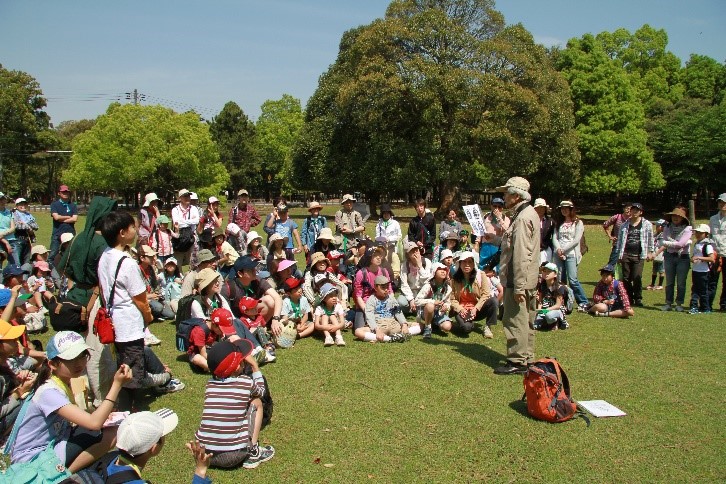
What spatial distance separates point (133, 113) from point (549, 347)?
4875cm

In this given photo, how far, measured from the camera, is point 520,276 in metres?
6.73

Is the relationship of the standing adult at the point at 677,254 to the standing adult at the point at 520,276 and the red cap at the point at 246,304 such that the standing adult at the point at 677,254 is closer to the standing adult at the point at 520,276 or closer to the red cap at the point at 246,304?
the standing adult at the point at 520,276

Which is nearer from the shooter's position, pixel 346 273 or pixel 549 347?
pixel 549 347

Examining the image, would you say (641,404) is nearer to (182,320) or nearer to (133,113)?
(182,320)

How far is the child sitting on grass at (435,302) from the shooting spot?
28.7 feet

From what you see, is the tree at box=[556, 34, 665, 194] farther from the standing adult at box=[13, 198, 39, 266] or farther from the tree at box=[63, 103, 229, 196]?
the standing adult at box=[13, 198, 39, 266]

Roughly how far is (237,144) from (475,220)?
6657 centimetres

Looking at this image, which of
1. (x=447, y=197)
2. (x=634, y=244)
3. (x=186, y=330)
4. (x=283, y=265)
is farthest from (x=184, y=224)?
(x=447, y=197)

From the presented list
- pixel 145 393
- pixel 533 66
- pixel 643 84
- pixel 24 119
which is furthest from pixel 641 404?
pixel 24 119

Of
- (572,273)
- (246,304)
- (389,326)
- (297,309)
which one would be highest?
(572,273)

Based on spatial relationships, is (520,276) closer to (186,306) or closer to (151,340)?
(186,306)

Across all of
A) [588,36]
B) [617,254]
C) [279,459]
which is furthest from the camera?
[588,36]

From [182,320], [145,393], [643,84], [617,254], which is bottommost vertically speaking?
[145,393]

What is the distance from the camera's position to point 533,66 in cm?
3112
